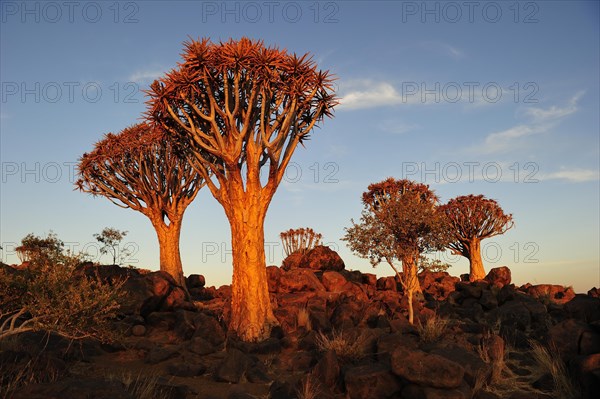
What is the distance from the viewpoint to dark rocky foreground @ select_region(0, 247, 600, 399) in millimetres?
9375

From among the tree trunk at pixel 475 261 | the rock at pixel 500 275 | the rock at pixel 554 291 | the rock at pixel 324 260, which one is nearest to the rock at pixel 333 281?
the rock at pixel 324 260

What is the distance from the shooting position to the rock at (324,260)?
27.2 m

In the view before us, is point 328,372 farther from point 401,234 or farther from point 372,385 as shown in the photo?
point 401,234

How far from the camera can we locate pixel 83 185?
28.3m

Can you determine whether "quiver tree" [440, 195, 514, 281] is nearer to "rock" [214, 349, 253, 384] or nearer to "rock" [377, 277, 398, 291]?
"rock" [377, 277, 398, 291]

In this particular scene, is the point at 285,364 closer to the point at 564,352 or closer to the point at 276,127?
the point at 564,352

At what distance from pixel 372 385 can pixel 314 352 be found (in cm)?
388

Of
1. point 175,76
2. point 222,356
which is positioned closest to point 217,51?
point 175,76

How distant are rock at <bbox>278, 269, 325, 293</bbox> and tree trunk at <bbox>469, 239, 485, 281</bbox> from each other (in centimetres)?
1676

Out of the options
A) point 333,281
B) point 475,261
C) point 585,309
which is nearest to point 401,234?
point 333,281

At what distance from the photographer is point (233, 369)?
11.5 meters

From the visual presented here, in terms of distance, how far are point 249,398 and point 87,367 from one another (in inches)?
196

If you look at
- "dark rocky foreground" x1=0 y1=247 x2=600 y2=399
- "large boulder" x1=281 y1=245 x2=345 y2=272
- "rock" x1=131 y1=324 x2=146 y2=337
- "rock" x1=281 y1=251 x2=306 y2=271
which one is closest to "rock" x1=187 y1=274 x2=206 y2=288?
"rock" x1=281 y1=251 x2=306 y2=271

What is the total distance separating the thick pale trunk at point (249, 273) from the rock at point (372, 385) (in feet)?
21.3
